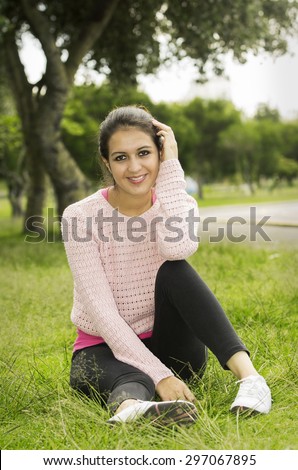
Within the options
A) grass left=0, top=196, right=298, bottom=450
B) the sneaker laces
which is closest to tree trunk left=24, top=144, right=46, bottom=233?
grass left=0, top=196, right=298, bottom=450

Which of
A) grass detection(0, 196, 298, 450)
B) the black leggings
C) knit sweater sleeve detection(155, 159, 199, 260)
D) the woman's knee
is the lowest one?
grass detection(0, 196, 298, 450)

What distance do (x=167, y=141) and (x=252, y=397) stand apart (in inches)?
57.0

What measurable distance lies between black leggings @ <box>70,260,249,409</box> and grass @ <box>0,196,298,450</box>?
4.2 inches

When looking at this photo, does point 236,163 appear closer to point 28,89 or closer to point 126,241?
point 28,89

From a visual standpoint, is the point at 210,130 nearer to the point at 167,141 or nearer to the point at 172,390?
the point at 167,141

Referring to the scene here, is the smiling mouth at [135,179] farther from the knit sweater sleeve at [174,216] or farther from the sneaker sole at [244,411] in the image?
the sneaker sole at [244,411]

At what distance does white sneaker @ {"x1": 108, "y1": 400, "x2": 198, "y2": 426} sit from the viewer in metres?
2.83

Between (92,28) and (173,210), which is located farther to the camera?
(92,28)

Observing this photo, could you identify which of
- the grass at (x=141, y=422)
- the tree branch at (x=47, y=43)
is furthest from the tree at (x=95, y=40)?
the grass at (x=141, y=422)

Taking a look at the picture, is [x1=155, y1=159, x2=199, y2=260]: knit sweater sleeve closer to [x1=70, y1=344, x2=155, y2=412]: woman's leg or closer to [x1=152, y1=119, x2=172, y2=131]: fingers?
[x1=152, y1=119, x2=172, y2=131]: fingers

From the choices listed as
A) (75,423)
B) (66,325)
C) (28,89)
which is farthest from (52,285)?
(28,89)

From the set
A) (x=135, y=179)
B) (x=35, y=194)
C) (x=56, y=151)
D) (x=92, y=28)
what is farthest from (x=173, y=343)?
(x=35, y=194)

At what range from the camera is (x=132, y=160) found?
3.51 meters

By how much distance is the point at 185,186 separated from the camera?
3.67 m
